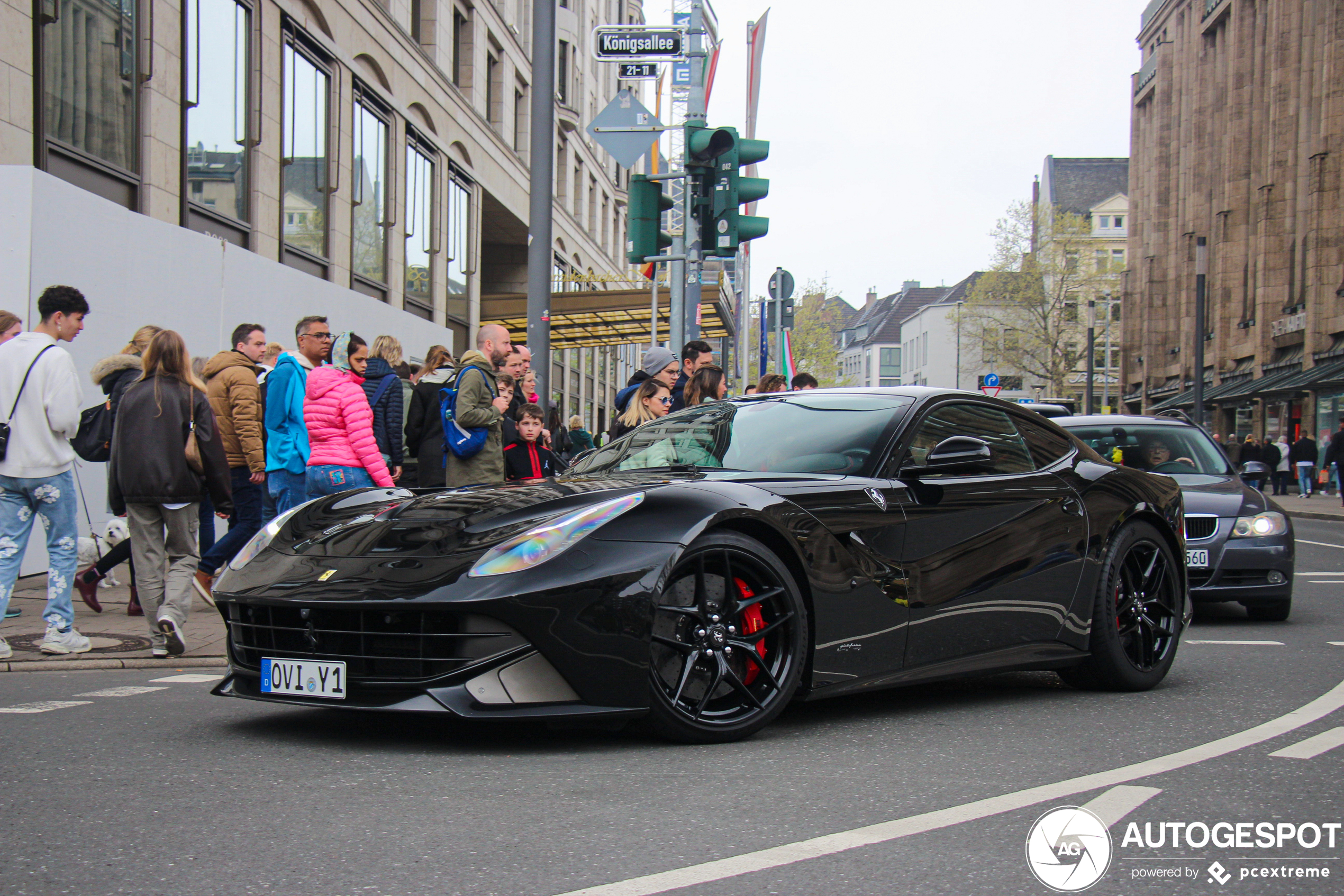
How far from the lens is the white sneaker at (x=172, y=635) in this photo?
6.71 meters

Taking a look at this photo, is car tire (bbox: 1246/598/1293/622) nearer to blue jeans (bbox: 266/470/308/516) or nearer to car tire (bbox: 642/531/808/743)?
car tire (bbox: 642/531/808/743)

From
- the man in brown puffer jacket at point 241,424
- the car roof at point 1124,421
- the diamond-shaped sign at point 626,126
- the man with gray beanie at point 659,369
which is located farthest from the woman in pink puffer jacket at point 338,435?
the car roof at point 1124,421

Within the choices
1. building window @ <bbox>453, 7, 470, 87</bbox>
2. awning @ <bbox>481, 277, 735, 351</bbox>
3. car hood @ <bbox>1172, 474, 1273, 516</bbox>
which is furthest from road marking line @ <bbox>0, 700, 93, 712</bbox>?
building window @ <bbox>453, 7, 470, 87</bbox>

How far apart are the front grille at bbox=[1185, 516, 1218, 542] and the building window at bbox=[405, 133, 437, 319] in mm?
18089

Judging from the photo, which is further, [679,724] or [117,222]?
[117,222]

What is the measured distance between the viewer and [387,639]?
4.18 metres

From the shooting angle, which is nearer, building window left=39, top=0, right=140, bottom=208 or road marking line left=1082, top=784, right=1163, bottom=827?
road marking line left=1082, top=784, right=1163, bottom=827

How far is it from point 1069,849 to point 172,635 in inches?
193

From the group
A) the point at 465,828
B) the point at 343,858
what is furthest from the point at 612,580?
the point at 343,858

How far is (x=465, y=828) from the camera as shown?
331 cm

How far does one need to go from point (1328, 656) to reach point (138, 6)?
12.5 metres

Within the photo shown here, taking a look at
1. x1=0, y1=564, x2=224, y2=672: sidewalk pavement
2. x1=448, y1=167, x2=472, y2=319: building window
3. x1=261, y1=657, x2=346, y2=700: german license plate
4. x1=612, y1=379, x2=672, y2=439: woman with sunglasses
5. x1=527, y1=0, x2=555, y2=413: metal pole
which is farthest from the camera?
x1=448, y1=167, x2=472, y2=319: building window

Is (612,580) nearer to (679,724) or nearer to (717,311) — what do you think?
(679,724)

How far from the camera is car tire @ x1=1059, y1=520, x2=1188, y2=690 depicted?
5.80 meters
